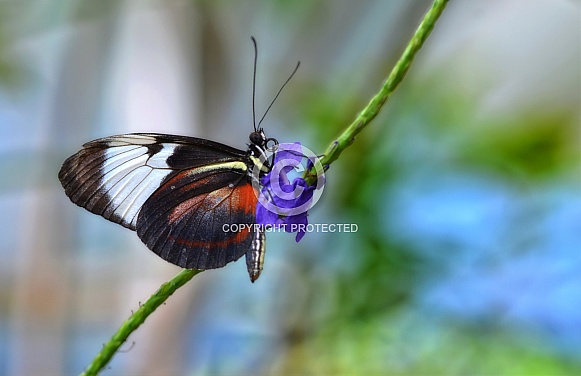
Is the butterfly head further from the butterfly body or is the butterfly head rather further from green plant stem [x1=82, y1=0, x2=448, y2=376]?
green plant stem [x1=82, y1=0, x2=448, y2=376]

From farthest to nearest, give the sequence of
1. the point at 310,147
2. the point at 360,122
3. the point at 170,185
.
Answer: the point at 310,147
the point at 170,185
the point at 360,122

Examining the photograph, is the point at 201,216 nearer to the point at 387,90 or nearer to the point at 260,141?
the point at 260,141

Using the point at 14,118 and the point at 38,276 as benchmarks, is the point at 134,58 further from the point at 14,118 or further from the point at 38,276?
the point at 38,276

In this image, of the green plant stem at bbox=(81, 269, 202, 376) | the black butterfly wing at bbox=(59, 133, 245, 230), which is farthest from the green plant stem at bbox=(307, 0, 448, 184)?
the black butterfly wing at bbox=(59, 133, 245, 230)

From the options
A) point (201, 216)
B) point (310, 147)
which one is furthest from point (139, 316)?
point (310, 147)

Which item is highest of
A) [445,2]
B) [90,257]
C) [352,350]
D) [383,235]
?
[90,257]

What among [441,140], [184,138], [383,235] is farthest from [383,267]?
[184,138]
